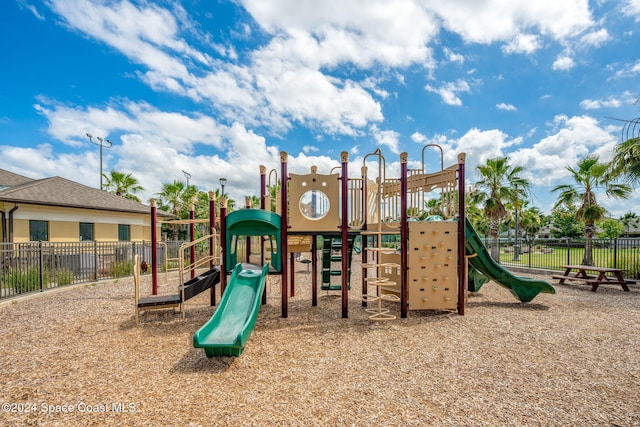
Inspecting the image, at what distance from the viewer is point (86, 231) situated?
1675 cm

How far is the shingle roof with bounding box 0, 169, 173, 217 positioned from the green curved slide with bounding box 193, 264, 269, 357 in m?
13.5

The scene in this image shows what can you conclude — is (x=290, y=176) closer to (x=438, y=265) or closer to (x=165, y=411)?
(x=438, y=265)

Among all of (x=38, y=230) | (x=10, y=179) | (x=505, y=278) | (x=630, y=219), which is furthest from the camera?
(x=630, y=219)

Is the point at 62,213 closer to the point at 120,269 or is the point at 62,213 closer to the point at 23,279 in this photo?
the point at 120,269

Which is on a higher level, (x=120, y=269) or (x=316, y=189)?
(x=316, y=189)

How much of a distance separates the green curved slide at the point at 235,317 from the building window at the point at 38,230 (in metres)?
14.3

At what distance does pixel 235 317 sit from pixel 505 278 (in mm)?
6687

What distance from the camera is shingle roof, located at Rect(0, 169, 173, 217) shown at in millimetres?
13938

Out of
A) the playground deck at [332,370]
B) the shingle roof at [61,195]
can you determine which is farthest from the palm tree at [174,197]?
the playground deck at [332,370]

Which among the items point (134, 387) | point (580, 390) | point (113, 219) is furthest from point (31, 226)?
point (580, 390)

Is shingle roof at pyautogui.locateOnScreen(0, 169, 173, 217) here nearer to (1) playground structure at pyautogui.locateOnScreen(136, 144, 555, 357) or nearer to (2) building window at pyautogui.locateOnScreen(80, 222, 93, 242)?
(2) building window at pyautogui.locateOnScreen(80, 222, 93, 242)

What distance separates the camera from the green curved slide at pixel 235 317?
4.16 m

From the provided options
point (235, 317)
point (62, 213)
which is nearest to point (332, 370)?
point (235, 317)

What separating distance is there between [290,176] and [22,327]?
6.01 metres
